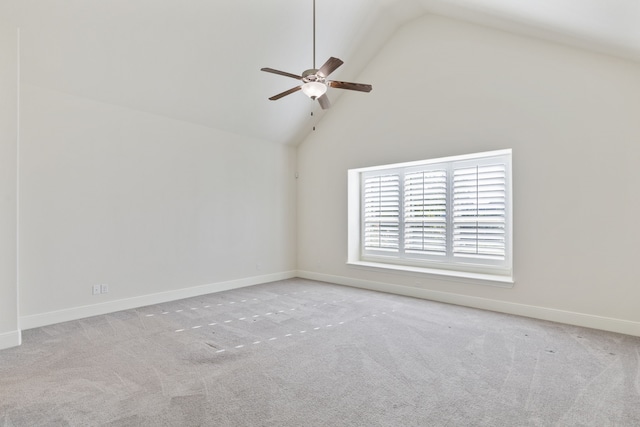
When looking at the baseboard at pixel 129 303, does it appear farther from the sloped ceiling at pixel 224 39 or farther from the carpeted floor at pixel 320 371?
the sloped ceiling at pixel 224 39

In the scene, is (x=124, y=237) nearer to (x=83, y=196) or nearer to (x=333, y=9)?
(x=83, y=196)

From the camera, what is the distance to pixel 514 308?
4.26 meters

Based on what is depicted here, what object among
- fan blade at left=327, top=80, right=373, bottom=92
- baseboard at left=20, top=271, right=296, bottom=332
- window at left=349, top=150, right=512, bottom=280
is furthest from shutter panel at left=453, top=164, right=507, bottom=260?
baseboard at left=20, top=271, right=296, bottom=332

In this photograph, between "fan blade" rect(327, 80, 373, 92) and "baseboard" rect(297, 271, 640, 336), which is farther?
"baseboard" rect(297, 271, 640, 336)

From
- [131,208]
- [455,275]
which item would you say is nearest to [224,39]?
[131,208]

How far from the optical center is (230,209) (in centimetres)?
584

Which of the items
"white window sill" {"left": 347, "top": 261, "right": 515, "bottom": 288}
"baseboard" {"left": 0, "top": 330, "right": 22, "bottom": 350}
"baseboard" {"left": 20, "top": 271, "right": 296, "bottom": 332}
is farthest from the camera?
"white window sill" {"left": 347, "top": 261, "right": 515, "bottom": 288}

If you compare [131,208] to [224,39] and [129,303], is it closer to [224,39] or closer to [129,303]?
[129,303]

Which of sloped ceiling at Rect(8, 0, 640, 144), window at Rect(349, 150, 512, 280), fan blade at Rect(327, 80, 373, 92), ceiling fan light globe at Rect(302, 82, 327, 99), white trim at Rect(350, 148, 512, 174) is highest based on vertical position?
sloped ceiling at Rect(8, 0, 640, 144)

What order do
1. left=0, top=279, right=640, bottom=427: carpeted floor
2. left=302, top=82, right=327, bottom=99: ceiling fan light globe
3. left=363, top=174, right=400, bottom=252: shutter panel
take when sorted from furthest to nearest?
left=363, top=174, right=400, bottom=252: shutter panel, left=302, top=82, right=327, bottom=99: ceiling fan light globe, left=0, top=279, right=640, bottom=427: carpeted floor

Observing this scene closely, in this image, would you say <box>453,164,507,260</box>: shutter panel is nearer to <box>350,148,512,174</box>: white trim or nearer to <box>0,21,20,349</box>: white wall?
<box>350,148,512,174</box>: white trim

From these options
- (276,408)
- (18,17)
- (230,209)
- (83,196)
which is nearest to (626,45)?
(276,408)

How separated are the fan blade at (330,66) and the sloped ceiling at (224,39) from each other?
5.30 feet

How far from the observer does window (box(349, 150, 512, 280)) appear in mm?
4707
